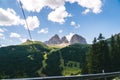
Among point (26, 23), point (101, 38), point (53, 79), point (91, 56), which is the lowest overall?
point (53, 79)

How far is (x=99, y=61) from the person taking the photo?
85750mm

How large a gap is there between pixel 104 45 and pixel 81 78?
267ft

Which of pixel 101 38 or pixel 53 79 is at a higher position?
pixel 101 38

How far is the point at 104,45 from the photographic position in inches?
3487

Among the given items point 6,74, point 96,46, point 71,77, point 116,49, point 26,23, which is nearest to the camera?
point 26,23

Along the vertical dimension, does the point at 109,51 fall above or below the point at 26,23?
above

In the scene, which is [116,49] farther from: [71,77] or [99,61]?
[71,77]

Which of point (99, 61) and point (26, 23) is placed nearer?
point (26, 23)

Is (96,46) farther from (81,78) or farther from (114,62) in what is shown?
(81,78)

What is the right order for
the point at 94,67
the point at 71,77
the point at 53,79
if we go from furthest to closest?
the point at 94,67 → the point at 71,77 → the point at 53,79

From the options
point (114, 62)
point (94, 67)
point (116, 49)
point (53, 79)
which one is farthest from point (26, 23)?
point (116, 49)

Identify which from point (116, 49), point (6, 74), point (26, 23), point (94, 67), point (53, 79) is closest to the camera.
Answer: point (26, 23)

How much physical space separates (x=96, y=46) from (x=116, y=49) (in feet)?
28.4

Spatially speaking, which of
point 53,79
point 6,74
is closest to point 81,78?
point 53,79
